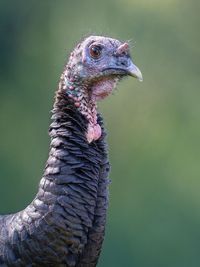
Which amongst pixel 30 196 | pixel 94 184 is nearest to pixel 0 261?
pixel 94 184

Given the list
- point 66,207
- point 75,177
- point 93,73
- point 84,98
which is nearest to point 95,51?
point 93,73

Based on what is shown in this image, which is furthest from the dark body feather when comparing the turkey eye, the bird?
the turkey eye

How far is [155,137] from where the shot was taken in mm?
6820

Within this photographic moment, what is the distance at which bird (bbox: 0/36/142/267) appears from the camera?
3377 millimetres

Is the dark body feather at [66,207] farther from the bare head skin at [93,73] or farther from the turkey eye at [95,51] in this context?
the turkey eye at [95,51]

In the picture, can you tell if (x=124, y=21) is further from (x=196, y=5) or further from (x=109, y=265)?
(x=109, y=265)

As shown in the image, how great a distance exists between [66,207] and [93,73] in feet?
1.91

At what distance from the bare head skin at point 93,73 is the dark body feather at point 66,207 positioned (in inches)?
1.6

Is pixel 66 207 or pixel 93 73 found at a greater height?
pixel 93 73

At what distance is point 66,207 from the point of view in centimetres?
336

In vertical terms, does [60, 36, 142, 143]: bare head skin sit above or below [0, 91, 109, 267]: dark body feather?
above

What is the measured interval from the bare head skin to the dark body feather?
4 cm

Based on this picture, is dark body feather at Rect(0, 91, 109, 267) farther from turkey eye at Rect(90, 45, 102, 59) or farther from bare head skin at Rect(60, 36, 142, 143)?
turkey eye at Rect(90, 45, 102, 59)

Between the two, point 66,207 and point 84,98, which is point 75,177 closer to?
point 66,207
